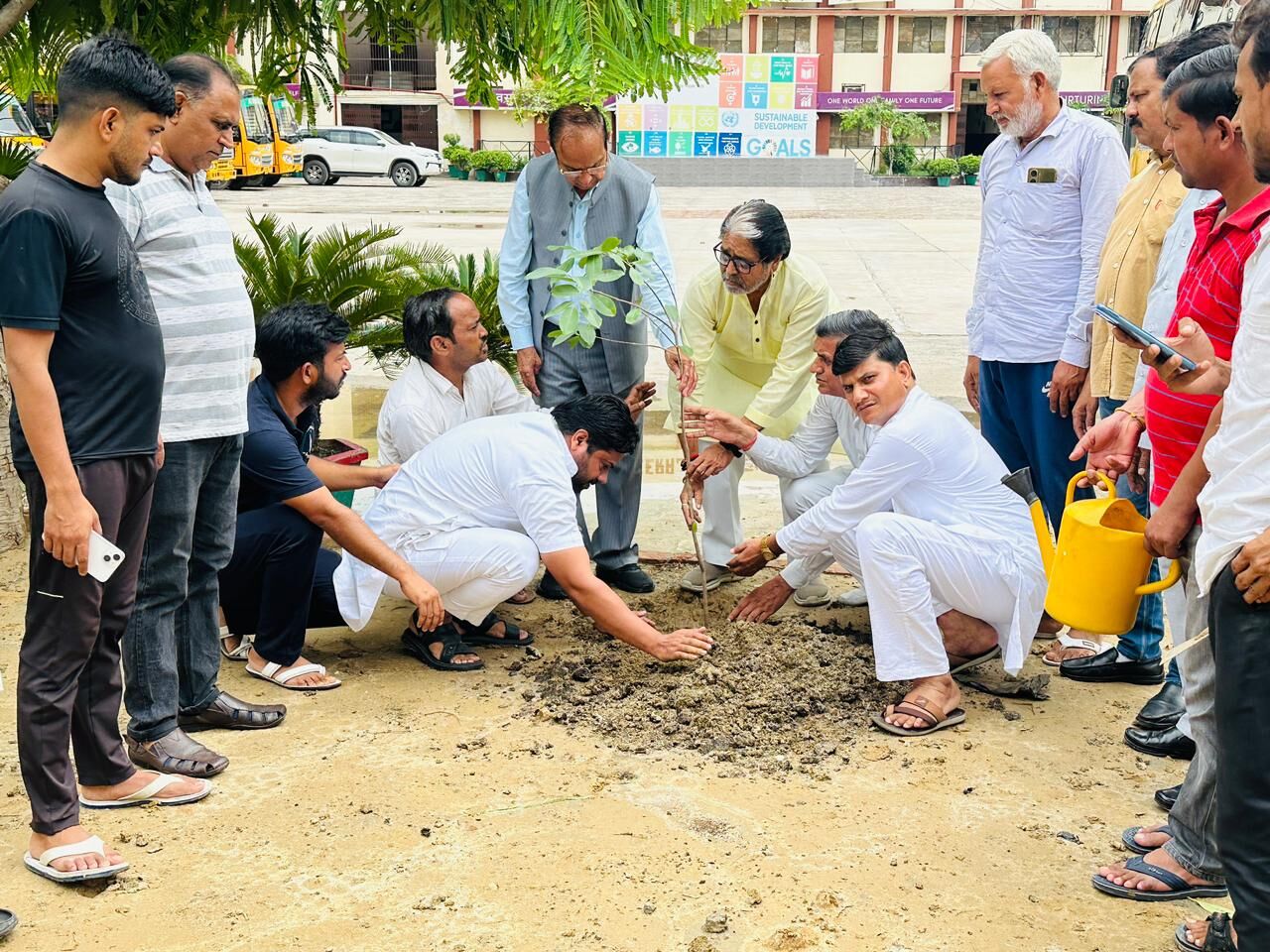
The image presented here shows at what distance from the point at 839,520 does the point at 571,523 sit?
0.83 metres

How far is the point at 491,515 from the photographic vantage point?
4.09 metres

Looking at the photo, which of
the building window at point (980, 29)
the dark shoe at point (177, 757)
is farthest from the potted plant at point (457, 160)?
the dark shoe at point (177, 757)

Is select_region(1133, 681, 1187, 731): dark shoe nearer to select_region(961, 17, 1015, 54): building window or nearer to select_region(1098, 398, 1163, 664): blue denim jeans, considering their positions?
select_region(1098, 398, 1163, 664): blue denim jeans

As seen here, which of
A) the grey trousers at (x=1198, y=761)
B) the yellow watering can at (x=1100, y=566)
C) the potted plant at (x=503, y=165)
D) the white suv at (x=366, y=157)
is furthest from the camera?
the potted plant at (x=503, y=165)

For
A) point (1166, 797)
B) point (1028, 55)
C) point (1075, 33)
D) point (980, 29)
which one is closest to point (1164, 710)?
point (1166, 797)

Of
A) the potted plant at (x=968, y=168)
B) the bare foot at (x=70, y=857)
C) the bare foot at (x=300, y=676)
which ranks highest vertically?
the potted plant at (x=968, y=168)

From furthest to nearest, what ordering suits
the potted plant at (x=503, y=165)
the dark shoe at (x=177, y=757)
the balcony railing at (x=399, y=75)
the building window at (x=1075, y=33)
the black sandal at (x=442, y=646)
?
the balcony railing at (x=399, y=75) → the building window at (x=1075, y=33) → the potted plant at (x=503, y=165) → the black sandal at (x=442, y=646) → the dark shoe at (x=177, y=757)

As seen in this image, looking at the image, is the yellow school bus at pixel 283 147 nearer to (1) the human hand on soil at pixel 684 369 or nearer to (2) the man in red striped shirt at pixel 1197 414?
(1) the human hand on soil at pixel 684 369

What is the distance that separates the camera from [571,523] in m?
3.85

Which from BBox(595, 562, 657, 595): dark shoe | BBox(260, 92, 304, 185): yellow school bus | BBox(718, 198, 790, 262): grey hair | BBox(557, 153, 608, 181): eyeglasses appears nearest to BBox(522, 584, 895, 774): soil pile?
BBox(595, 562, 657, 595): dark shoe

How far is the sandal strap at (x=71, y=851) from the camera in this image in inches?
110

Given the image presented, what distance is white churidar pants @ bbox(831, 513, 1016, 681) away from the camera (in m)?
3.71

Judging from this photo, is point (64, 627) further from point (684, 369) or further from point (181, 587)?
point (684, 369)

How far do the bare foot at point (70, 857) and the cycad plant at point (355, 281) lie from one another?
311cm
